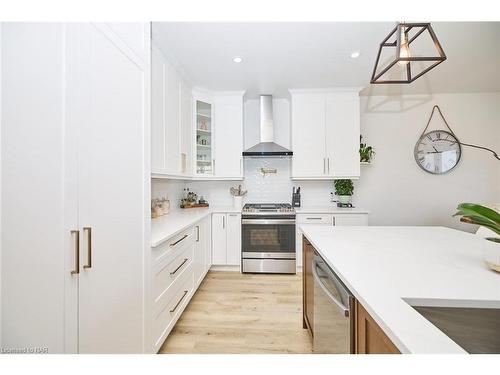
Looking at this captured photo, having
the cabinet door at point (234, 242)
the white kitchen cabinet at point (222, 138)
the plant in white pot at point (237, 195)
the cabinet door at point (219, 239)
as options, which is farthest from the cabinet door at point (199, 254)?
the white kitchen cabinet at point (222, 138)

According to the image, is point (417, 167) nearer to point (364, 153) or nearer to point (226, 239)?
point (364, 153)

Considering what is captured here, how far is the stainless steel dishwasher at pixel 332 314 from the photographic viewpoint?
2.79 feet

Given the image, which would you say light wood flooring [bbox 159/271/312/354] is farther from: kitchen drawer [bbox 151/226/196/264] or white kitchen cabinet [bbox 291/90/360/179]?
white kitchen cabinet [bbox 291/90/360/179]

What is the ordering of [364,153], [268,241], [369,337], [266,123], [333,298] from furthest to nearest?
[266,123] < [364,153] < [268,241] < [333,298] < [369,337]

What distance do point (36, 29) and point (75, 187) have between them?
0.56 meters

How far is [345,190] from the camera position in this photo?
3.37m

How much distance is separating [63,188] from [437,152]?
4.53 m

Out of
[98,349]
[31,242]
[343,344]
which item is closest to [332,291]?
[343,344]

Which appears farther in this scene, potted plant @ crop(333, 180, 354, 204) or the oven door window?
potted plant @ crop(333, 180, 354, 204)

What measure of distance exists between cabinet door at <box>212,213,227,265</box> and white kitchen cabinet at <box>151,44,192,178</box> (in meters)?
0.75

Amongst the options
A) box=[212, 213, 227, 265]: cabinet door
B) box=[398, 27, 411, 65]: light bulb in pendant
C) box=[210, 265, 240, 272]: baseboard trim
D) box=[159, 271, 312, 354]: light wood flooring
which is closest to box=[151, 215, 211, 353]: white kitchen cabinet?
box=[159, 271, 312, 354]: light wood flooring

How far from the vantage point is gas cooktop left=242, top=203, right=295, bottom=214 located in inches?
122

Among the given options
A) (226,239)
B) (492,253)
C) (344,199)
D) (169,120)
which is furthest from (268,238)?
(492,253)

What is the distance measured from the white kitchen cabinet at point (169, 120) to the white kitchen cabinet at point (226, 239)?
79 centimetres
